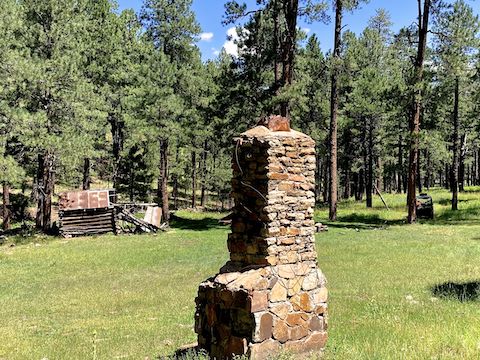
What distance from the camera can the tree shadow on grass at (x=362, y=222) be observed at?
1001 inches

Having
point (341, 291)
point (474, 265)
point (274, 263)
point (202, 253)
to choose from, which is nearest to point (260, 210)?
point (274, 263)

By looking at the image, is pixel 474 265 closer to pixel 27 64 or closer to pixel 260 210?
pixel 260 210

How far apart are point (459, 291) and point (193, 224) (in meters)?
21.5

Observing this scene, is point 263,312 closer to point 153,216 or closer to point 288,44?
point 288,44

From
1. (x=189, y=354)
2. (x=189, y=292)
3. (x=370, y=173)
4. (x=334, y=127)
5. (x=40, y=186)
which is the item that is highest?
(x=334, y=127)

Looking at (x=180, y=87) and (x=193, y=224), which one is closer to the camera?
(x=193, y=224)

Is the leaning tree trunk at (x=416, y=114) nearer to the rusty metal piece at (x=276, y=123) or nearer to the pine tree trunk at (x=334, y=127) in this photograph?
the pine tree trunk at (x=334, y=127)

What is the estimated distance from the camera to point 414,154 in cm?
2461

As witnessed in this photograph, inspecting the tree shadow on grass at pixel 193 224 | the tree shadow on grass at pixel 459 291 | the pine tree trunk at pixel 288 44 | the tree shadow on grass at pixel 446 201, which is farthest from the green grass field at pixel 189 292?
the tree shadow on grass at pixel 446 201

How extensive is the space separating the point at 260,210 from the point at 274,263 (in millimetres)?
809

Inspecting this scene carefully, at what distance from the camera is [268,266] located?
23.4ft

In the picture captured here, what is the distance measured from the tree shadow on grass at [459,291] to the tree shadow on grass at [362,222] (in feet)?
43.3

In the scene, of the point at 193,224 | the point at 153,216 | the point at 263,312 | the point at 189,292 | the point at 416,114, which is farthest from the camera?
the point at 193,224

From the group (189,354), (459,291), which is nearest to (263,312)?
(189,354)
